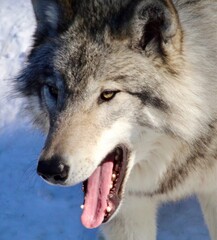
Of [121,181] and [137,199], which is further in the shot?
[137,199]

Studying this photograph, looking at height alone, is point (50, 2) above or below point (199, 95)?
above

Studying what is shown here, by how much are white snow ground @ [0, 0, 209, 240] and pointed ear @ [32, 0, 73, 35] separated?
94cm

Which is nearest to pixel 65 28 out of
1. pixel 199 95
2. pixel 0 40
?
pixel 199 95

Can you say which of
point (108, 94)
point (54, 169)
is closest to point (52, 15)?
point (108, 94)

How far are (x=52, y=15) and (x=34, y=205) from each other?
1159 millimetres

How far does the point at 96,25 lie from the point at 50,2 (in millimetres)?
200

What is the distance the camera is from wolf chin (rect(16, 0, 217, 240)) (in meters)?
1.92

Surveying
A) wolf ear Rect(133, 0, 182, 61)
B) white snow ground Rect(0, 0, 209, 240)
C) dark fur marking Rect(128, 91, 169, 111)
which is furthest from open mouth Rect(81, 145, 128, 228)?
white snow ground Rect(0, 0, 209, 240)

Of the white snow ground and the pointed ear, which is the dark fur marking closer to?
the pointed ear

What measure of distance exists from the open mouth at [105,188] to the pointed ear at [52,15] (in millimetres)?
474

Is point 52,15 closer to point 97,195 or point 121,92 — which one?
point 121,92

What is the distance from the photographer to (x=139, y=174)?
2.24 m

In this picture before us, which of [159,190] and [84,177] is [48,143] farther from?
[159,190]

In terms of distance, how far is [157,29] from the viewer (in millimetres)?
1965
